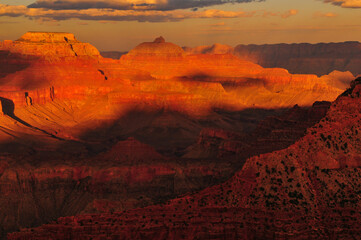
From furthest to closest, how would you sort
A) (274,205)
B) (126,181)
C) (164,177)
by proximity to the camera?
(164,177), (126,181), (274,205)

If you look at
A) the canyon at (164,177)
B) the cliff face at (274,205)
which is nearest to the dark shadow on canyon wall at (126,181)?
the canyon at (164,177)

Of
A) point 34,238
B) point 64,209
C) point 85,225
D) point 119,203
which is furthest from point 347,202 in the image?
point 64,209

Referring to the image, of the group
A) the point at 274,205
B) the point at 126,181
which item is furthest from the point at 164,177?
the point at 274,205

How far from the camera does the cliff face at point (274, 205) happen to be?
4978cm

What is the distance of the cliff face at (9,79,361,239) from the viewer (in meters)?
49.8

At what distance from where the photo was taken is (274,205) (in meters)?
50.8

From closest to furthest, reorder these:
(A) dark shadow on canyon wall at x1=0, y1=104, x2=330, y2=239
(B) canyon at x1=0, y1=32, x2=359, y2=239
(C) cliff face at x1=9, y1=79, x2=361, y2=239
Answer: (C) cliff face at x1=9, y1=79, x2=361, y2=239, (B) canyon at x1=0, y1=32, x2=359, y2=239, (A) dark shadow on canyon wall at x1=0, y1=104, x2=330, y2=239

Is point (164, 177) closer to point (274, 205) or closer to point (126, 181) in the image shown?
point (126, 181)

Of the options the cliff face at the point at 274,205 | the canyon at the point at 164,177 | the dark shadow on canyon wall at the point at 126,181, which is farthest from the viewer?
the dark shadow on canyon wall at the point at 126,181

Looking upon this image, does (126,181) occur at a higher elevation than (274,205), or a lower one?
lower

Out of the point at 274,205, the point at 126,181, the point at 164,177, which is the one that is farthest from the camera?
the point at 164,177

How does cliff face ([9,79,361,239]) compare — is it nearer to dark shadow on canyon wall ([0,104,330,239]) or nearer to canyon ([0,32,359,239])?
canyon ([0,32,359,239])

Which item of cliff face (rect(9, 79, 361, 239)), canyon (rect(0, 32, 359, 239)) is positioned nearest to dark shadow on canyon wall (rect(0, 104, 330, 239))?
canyon (rect(0, 32, 359, 239))

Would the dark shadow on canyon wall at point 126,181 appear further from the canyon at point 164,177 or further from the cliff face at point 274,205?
the cliff face at point 274,205
